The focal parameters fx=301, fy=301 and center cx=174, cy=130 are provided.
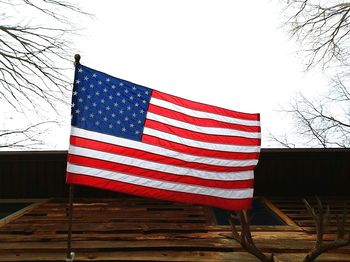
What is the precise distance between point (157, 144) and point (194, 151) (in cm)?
57

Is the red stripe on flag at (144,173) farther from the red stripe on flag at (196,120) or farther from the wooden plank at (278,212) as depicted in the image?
the wooden plank at (278,212)

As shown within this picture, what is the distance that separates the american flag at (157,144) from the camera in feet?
13.9

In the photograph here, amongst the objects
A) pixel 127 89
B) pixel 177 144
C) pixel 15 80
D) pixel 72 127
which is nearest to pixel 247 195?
pixel 177 144

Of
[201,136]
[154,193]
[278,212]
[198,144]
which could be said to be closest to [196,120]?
[201,136]

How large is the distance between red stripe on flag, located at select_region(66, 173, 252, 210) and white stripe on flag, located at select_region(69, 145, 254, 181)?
0.29 metres

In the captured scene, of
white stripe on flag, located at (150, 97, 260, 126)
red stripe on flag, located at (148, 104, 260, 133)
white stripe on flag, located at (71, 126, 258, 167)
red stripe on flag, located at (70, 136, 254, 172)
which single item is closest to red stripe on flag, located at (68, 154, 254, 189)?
red stripe on flag, located at (70, 136, 254, 172)

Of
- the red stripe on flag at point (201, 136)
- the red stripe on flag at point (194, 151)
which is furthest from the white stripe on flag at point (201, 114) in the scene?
the red stripe on flag at point (194, 151)

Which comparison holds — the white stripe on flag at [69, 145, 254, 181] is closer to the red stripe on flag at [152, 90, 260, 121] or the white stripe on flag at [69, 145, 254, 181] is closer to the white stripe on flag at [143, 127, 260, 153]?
the white stripe on flag at [143, 127, 260, 153]

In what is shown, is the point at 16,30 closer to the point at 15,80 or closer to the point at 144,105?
the point at 15,80

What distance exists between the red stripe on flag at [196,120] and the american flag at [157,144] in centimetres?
2

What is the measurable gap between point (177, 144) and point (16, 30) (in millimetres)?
9590

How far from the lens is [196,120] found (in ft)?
15.4

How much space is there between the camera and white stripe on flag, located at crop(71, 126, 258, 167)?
431 cm

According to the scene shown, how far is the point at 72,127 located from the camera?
4.26 meters
